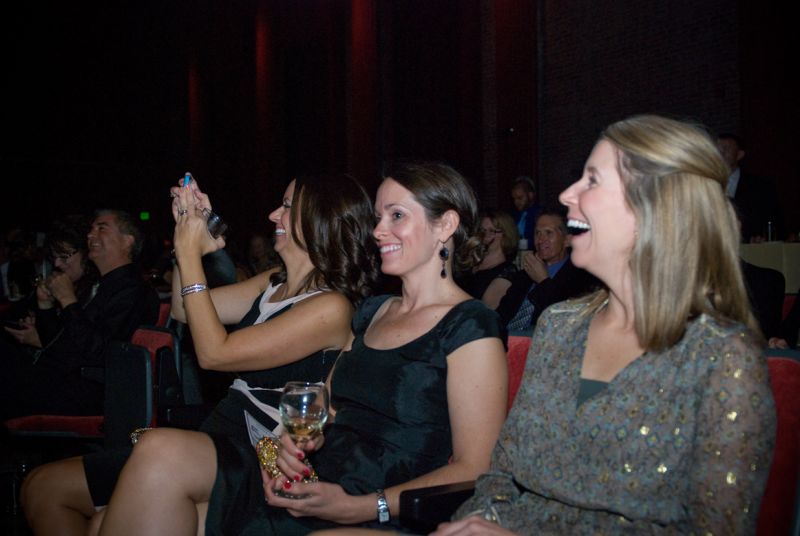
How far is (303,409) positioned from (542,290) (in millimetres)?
2355

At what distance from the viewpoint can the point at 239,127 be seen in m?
13.6

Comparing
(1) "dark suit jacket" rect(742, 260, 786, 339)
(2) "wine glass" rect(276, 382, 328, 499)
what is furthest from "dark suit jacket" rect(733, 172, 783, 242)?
(2) "wine glass" rect(276, 382, 328, 499)

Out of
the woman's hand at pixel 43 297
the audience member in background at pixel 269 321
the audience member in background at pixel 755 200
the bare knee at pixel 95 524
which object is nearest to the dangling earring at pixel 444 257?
the audience member in background at pixel 269 321

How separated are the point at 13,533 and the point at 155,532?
192cm

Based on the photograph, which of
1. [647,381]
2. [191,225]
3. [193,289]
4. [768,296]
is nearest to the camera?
[647,381]

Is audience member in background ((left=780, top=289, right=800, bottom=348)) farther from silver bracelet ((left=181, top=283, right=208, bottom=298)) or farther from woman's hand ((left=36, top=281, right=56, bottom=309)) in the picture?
woman's hand ((left=36, top=281, right=56, bottom=309))

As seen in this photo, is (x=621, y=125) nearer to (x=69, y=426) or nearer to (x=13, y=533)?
(x=69, y=426)

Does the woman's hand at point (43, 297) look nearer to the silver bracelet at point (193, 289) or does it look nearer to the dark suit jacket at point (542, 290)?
the silver bracelet at point (193, 289)

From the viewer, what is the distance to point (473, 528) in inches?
55.7

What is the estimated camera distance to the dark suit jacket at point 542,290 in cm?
343

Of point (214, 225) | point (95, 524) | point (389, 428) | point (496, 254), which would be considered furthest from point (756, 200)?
point (95, 524)

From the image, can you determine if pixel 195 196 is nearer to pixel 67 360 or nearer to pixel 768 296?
pixel 67 360

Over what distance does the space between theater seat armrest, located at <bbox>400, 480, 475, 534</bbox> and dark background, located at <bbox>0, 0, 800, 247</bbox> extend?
17.3ft

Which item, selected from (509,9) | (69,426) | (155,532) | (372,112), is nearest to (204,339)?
(155,532)
